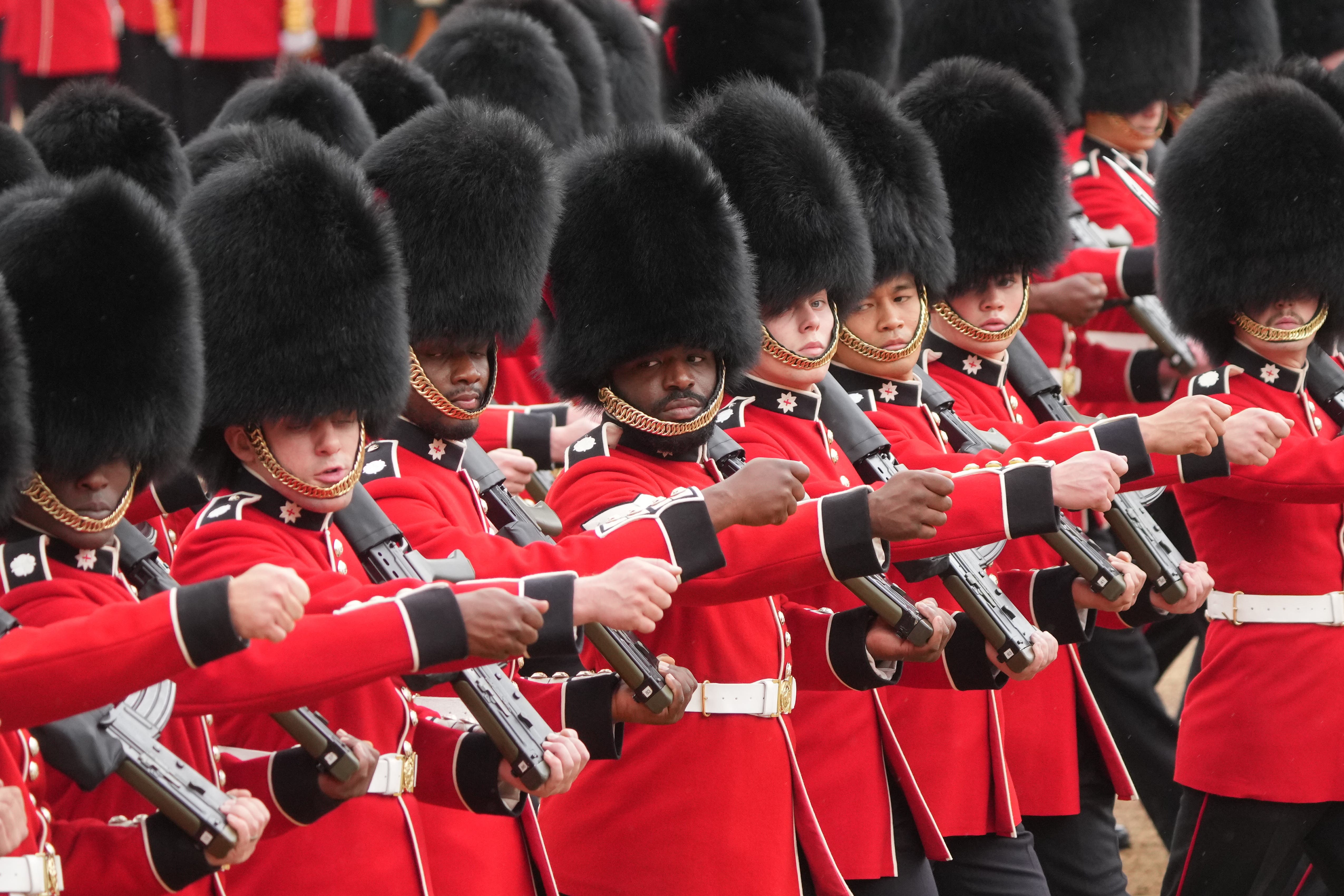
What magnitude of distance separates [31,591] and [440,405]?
0.89 m

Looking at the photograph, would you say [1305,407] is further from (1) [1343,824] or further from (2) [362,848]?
(2) [362,848]

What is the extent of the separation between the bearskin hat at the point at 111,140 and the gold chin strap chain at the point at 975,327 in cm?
172

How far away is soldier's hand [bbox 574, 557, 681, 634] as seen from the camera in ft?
9.00

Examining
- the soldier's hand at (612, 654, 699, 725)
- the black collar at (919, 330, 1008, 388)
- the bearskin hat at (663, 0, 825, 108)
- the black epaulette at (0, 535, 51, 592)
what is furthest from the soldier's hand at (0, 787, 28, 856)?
the bearskin hat at (663, 0, 825, 108)

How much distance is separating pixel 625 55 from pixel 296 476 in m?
3.92

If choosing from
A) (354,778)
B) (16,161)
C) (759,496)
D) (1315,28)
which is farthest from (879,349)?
(1315,28)

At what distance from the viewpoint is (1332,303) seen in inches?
181

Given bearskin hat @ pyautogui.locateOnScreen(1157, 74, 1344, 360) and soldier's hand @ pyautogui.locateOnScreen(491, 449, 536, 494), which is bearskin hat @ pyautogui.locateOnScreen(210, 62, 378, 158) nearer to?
soldier's hand @ pyautogui.locateOnScreen(491, 449, 536, 494)

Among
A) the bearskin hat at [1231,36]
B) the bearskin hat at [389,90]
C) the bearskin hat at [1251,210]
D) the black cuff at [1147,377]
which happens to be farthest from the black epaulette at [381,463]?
the bearskin hat at [1231,36]

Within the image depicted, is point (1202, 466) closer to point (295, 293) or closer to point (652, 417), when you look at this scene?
point (652, 417)

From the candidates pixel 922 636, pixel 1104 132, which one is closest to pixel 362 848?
pixel 922 636

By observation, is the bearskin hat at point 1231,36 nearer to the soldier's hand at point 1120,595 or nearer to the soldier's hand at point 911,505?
the soldier's hand at point 1120,595

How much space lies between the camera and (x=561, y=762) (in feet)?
9.93

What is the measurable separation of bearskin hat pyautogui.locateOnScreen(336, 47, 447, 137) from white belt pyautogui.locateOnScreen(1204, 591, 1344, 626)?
2.53 m
